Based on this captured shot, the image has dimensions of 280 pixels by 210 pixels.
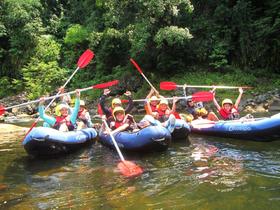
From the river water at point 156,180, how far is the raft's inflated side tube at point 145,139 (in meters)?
0.16

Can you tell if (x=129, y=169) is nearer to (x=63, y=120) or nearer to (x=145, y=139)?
(x=145, y=139)

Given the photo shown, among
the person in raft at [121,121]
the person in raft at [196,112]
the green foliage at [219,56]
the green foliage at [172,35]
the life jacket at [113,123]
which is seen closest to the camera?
the person in raft at [121,121]

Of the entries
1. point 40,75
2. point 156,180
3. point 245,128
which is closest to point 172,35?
point 245,128

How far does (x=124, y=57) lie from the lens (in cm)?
2180

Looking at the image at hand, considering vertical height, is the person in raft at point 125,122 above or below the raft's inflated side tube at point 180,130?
above

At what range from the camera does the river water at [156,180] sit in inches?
173

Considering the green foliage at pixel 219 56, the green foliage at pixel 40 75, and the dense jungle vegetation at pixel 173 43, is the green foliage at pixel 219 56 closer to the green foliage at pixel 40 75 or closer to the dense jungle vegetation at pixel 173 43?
the dense jungle vegetation at pixel 173 43

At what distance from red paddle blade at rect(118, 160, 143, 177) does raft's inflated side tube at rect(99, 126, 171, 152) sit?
0.49m

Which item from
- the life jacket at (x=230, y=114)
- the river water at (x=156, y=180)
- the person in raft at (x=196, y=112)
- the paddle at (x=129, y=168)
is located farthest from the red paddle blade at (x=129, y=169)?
the person in raft at (x=196, y=112)

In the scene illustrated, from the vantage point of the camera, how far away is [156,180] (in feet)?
17.3

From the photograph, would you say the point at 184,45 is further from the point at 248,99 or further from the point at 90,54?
the point at 90,54

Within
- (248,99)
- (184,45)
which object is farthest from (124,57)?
(248,99)

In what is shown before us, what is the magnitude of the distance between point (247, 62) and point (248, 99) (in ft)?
9.76

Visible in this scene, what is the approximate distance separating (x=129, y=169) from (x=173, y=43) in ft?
39.5
